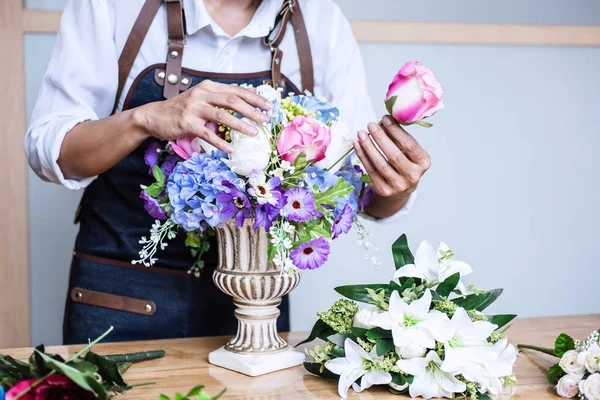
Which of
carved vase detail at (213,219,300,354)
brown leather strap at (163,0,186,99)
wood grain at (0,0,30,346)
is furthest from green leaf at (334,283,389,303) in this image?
wood grain at (0,0,30,346)

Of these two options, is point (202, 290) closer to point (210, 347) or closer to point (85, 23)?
point (210, 347)

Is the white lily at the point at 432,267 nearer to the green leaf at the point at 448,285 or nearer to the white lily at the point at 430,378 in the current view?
the green leaf at the point at 448,285

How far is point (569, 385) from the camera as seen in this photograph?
1.23 meters

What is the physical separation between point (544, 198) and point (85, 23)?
2167mm

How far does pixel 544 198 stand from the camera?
311 cm

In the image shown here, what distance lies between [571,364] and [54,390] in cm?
85

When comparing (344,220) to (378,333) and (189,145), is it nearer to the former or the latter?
(378,333)

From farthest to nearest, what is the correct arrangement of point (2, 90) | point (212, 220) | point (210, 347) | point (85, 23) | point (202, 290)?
point (2, 90)
point (202, 290)
point (85, 23)
point (210, 347)
point (212, 220)

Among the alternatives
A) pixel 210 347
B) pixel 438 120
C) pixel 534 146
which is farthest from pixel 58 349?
pixel 534 146

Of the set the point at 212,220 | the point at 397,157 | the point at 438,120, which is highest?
the point at 438,120

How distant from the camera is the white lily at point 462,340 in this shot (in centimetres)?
114

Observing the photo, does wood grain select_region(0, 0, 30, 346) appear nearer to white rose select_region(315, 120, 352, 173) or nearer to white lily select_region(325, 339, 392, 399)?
white rose select_region(315, 120, 352, 173)

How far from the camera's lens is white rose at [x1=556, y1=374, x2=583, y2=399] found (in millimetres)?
1229

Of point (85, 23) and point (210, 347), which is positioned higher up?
point (85, 23)
